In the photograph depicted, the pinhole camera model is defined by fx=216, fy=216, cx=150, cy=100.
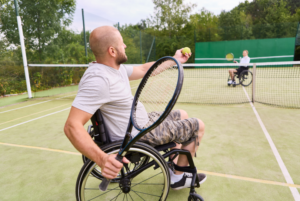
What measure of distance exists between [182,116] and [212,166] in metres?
0.79

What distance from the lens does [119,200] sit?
188cm

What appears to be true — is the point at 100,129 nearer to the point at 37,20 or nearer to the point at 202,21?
the point at 37,20

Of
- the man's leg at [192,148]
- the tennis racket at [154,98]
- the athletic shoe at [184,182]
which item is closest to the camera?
the tennis racket at [154,98]

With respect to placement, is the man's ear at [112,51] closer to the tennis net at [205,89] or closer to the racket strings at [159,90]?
the racket strings at [159,90]

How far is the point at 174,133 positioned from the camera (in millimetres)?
1622

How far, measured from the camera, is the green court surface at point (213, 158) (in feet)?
6.52

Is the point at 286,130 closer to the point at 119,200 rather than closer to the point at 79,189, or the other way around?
the point at 119,200

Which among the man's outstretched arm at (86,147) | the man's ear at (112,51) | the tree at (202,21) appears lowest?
the man's outstretched arm at (86,147)

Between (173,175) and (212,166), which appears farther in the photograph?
(212,166)

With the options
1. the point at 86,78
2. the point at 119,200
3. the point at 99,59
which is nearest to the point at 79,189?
the point at 119,200

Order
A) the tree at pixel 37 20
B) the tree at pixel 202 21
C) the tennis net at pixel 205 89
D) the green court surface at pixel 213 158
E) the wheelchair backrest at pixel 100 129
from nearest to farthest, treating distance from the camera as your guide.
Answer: the wheelchair backrest at pixel 100 129, the green court surface at pixel 213 158, the tennis net at pixel 205 89, the tree at pixel 37 20, the tree at pixel 202 21

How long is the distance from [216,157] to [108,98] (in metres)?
1.74

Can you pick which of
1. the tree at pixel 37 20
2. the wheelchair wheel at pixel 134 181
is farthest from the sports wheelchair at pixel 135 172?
the tree at pixel 37 20

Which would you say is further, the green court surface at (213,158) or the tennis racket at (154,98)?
the green court surface at (213,158)
